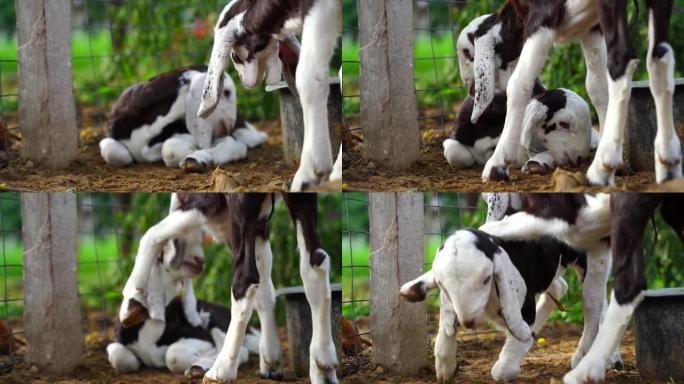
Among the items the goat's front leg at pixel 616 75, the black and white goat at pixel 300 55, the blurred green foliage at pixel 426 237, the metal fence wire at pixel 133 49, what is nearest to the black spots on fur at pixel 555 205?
the goat's front leg at pixel 616 75

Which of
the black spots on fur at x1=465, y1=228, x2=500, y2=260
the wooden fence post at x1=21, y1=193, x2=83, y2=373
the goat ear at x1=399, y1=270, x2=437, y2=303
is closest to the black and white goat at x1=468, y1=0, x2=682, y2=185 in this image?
the black spots on fur at x1=465, y1=228, x2=500, y2=260

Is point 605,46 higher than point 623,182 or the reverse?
higher

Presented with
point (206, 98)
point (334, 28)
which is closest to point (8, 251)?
point (206, 98)

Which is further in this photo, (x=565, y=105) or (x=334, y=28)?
(x=565, y=105)

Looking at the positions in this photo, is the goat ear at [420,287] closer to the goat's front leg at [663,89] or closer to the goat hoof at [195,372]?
the goat's front leg at [663,89]

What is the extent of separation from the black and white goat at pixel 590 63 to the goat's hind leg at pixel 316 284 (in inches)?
33.8

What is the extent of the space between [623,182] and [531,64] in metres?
0.61

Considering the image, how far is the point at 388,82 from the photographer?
18.0 ft

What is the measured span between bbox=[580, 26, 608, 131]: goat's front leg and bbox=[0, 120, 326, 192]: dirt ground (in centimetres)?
141

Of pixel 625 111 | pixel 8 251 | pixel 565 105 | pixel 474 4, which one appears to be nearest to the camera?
pixel 625 111

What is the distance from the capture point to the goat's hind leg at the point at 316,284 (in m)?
5.41

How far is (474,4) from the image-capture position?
6.69 meters

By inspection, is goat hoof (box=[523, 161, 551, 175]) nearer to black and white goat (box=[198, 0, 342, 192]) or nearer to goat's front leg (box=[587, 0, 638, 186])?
goat's front leg (box=[587, 0, 638, 186])

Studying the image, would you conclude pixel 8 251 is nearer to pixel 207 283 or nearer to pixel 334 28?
pixel 207 283
